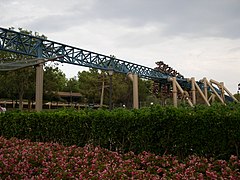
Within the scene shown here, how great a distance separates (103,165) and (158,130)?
110cm

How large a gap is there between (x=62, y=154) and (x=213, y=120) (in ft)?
8.40

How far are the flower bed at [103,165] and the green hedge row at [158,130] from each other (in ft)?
0.69

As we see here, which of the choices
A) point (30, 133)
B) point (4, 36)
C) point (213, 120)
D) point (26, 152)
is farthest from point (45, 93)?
point (213, 120)

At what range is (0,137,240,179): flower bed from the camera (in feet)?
11.9

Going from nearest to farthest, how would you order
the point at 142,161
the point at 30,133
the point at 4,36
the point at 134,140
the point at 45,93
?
1. the point at 142,161
2. the point at 134,140
3. the point at 30,133
4. the point at 4,36
5. the point at 45,93

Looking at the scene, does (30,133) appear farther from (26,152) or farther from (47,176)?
(47,176)

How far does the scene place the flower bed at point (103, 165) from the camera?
11.9 ft

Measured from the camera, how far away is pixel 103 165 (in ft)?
13.4

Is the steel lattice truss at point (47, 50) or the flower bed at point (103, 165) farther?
the steel lattice truss at point (47, 50)

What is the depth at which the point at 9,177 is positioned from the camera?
13.4 ft

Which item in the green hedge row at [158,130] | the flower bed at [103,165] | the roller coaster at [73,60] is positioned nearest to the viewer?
the flower bed at [103,165]

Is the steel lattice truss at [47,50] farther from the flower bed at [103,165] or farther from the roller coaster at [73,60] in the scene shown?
the flower bed at [103,165]

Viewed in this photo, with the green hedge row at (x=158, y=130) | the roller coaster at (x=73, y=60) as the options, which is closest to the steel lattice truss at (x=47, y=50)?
the roller coaster at (x=73, y=60)

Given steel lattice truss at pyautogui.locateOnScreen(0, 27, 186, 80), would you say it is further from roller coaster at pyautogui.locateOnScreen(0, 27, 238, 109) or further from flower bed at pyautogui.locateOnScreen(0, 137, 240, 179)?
flower bed at pyautogui.locateOnScreen(0, 137, 240, 179)
